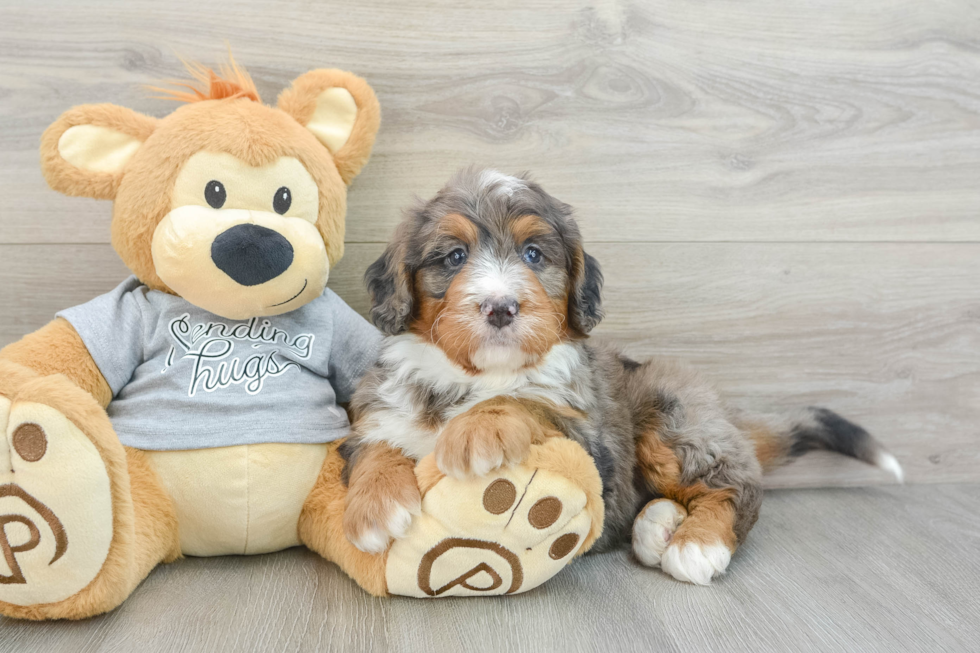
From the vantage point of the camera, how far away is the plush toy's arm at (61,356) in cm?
180

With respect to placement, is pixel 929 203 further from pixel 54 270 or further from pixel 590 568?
pixel 54 270

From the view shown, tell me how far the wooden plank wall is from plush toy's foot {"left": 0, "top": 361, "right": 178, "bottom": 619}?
96cm

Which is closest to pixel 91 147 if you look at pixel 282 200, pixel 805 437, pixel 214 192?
pixel 214 192

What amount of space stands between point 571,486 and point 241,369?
100cm

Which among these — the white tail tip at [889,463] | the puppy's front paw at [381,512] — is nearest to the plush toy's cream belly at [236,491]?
the puppy's front paw at [381,512]

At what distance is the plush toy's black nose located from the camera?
1.82 meters

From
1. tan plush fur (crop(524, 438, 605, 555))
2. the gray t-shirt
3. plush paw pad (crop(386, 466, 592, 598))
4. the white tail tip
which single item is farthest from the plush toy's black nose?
→ the white tail tip

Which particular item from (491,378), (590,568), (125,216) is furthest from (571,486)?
(125,216)

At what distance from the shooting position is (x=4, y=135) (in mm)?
2301

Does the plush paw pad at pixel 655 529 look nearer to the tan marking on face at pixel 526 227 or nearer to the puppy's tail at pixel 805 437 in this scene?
the puppy's tail at pixel 805 437

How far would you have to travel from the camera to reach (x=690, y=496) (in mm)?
2207

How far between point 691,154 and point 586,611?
168 cm

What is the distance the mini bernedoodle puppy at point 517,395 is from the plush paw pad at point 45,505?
0.60 metres

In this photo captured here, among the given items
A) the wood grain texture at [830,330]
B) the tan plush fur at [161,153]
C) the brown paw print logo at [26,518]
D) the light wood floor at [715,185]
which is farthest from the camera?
the wood grain texture at [830,330]
